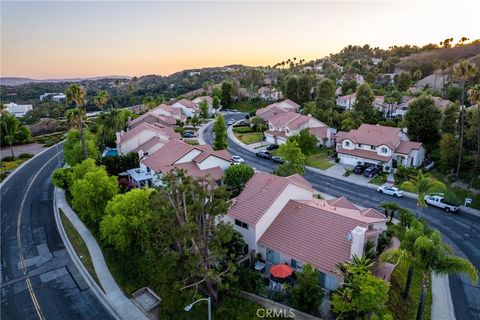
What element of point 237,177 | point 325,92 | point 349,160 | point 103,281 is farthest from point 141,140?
point 325,92

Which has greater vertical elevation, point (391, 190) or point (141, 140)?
point (141, 140)

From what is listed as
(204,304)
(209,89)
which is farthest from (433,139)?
(209,89)

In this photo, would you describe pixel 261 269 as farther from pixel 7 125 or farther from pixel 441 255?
pixel 7 125

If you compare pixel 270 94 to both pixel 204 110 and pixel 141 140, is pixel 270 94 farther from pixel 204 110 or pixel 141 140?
pixel 141 140

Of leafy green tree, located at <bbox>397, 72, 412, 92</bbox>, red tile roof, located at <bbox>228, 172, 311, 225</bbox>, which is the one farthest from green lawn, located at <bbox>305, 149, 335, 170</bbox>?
leafy green tree, located at <bbox>397, 72, 412, 92</bbox>

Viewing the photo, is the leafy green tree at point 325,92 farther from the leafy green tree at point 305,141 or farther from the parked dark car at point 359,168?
the parked dark car at point 359,168

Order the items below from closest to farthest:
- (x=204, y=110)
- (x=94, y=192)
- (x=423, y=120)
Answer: (x=94, y=192), (x=423, y=120), (x=204, y=110)
